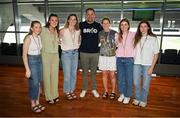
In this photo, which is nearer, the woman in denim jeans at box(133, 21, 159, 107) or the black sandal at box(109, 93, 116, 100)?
the woman in denim jeans at box(133, 21, 159, 107)

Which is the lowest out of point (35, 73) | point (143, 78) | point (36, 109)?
point (36, 109)

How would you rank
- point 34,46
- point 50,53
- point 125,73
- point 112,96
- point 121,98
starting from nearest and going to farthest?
1. point 34,46
2. point 50,53
3. point 125,73
4. point 121,98
5. point 112,96

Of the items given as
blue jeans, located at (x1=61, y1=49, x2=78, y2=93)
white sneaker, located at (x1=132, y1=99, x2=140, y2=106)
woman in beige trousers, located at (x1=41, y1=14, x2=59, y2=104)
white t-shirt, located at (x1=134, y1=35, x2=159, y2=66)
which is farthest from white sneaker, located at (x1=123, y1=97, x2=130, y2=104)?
woman in beige trousers, located at (x1=41, y1=14, x2=59, y2=104)

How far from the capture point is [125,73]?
11.7 feet

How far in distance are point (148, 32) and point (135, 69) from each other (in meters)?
0.61

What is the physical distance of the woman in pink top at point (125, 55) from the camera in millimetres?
3424

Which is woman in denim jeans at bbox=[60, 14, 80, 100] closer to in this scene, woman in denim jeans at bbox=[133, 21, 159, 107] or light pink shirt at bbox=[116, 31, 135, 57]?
light pink shirt at bbox=[116, 31, 135, 57]

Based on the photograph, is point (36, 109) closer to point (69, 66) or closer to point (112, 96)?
point (69, 66)

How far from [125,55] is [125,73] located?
12.8 inches

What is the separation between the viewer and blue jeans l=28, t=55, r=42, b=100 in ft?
10.2

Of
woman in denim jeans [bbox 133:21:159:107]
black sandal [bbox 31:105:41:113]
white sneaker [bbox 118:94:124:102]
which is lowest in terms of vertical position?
black sandal [bbox 31:105:41:113]

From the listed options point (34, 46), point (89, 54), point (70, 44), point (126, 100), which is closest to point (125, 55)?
point (89, 54)

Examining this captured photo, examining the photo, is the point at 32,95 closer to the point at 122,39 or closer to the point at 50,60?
the point at 50,60

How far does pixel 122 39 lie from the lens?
11.4 ft
